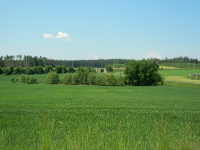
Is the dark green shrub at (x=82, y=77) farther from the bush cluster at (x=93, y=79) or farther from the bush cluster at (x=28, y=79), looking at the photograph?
the bush cluster at (x=28, y=79)

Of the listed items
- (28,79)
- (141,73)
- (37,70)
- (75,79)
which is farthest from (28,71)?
(141,73)

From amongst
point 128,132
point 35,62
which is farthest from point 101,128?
point 35,62

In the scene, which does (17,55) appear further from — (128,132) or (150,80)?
(128,132)

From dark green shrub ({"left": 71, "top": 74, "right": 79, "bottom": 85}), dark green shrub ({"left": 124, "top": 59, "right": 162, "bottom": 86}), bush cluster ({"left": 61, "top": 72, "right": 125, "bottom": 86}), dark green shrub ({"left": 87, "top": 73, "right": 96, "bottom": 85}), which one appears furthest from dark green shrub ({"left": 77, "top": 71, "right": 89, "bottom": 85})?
dark green shrub ({"left": 124, "top": 59, "right": 162, "bottom": 86})

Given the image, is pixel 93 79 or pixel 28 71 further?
pixel 28 71

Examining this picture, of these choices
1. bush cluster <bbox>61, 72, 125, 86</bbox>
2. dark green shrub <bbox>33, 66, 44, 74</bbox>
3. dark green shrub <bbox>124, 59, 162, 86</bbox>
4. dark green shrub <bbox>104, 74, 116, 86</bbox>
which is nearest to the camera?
dark green shrub <bbox>124, 59, 162, 86</bbox>

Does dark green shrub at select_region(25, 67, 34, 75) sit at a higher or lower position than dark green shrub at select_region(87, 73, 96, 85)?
higher

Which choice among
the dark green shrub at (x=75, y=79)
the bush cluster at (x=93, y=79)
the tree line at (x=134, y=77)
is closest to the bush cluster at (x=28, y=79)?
the tree line at (x=134, y=77)

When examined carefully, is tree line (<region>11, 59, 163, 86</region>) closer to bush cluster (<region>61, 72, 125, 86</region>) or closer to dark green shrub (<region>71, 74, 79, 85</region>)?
bush cluster (<region>61, 72, 125, 86</region>)

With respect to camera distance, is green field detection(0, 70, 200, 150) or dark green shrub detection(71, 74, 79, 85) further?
dark green shrub detection(71, 74, 79, 85)

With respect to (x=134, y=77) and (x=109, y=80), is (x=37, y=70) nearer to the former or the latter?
(x=109, y=80)

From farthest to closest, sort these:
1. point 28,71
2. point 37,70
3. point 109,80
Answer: point 37,70, point 28,71, point 109,80

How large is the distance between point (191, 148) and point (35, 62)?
558 feet

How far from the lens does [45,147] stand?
4.20m
